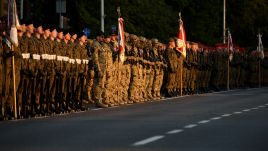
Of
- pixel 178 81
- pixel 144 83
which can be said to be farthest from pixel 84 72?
pixel 178 81

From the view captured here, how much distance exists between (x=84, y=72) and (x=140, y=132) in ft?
35.1

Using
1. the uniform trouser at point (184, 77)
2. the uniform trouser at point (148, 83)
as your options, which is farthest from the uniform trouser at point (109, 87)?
the uniform trouser at point (184, 77)

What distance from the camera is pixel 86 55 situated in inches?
1188

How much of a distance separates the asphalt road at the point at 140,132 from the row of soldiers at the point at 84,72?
108cm

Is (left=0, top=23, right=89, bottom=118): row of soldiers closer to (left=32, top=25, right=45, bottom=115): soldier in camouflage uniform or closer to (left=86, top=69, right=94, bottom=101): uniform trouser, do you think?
(left=32, top=25, right=45, bottom=115): soldier in camouflage uniform

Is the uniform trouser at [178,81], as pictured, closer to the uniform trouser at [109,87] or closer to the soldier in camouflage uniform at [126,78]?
the soldier in camouflage uniform at [126,78]

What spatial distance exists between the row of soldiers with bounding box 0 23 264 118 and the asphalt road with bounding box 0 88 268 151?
108cm

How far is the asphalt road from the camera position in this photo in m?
16.0

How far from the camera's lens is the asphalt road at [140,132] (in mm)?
16016

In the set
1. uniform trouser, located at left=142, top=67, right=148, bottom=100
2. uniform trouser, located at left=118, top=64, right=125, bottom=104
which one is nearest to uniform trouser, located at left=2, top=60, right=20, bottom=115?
uniform trouser, located at left=118, top=64, right=125, bottom=104

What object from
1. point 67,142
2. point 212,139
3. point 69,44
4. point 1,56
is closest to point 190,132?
point 212,139

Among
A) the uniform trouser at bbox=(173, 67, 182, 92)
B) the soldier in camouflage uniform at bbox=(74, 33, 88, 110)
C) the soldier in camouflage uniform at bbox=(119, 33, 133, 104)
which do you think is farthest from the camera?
the uniform trouser at bbox=(173, 67, 182, 92)

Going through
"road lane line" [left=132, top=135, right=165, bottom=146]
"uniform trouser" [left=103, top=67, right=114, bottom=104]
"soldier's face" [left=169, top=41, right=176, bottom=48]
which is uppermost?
"soldier's face" [left=169, top=41, right=176, bottom=48]

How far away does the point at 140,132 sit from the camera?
19.0 meters
